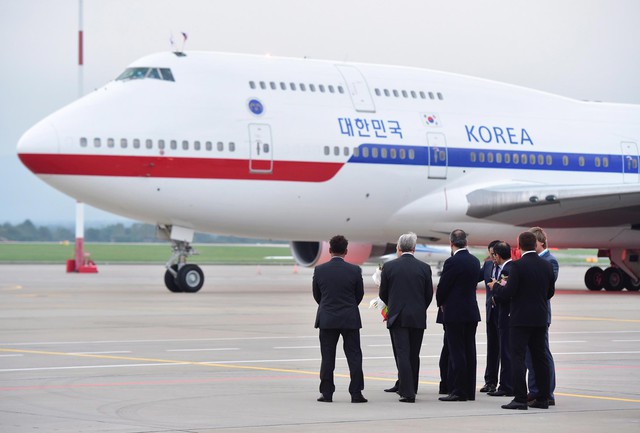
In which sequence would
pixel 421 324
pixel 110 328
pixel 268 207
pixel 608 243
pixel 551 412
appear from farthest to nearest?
pixel 608 243 → pixel 268 207 → pixel 110 328 → pixel 421 324 → pixel 551 412

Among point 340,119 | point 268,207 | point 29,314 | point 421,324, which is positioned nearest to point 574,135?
point 340,119

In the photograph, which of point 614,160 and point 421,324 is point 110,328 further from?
point 614,160

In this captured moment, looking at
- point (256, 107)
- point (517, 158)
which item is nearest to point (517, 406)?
point (256, 107)

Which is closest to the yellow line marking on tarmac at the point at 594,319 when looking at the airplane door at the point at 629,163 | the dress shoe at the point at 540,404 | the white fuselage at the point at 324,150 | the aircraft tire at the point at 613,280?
the white fuselage at the point at 324,150

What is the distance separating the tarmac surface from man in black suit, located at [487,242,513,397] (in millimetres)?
222

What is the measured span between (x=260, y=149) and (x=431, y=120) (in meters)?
5.25

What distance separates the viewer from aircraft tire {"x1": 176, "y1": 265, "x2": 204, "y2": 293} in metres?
30.4

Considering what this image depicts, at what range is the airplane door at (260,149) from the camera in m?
29.9

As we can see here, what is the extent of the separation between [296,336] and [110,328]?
320 centimetres

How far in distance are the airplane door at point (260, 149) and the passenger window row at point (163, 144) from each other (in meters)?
0.50

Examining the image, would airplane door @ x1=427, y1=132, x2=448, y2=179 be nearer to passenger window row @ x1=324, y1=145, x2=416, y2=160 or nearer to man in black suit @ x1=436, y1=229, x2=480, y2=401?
passenger window row @ x1=324, y1=145, x2=416, y2=160

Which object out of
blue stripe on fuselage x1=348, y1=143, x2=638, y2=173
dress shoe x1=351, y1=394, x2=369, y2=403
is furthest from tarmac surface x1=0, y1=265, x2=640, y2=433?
blue stripe on fuselage x1=348, y1=143, x2=638, y2=173

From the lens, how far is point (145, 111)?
95.3ft

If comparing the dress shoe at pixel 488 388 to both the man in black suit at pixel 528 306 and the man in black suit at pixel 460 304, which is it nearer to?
the man in black suit at pixel 460 304
